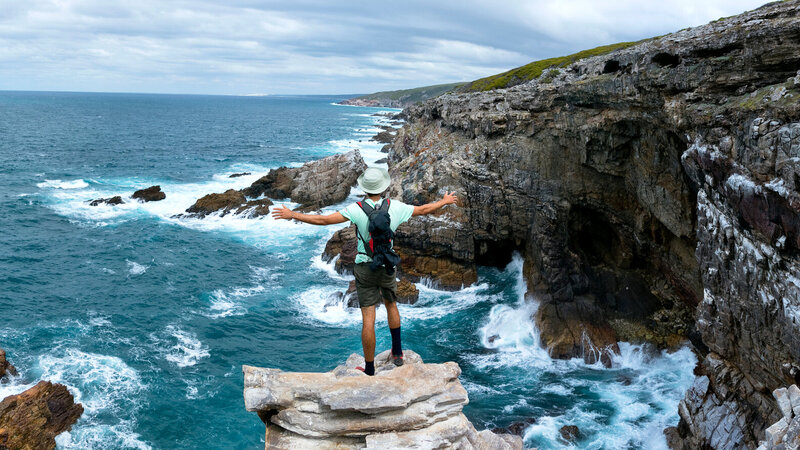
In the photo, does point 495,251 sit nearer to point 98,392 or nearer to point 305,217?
point 98,392

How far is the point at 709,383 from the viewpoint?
17516 mm

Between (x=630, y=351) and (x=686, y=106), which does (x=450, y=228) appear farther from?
(x=686, y=106)

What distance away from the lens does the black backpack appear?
852cm

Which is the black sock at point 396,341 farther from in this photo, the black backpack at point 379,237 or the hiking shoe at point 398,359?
the black backpack at point 379,237

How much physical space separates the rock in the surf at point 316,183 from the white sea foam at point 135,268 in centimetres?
1662

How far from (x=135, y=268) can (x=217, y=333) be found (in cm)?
1239

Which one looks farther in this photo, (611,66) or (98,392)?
(611,66)

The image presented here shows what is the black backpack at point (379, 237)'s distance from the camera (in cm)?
852

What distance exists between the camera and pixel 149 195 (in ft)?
182

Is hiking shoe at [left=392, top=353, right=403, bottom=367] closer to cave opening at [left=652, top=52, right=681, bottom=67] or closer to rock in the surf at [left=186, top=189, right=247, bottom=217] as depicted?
cave opening at [left=652, top=52, right=681, bottom=67]

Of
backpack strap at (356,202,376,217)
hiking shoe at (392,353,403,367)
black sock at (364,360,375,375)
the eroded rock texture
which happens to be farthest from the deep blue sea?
backpack strap at (356,202,376,217)

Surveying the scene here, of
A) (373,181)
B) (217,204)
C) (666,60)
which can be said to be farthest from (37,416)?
(217,204)

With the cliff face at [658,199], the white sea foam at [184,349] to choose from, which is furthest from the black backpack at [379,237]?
the white sea foam at [184,349]

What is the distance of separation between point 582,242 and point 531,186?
178 inches
